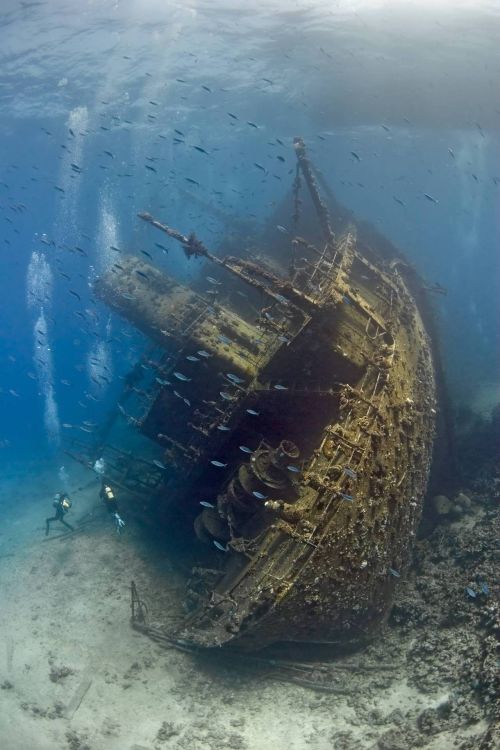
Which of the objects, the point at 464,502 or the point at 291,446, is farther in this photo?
the point at 464,502

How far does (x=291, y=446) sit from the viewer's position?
10.1 metres

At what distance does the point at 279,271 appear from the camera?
20109mm

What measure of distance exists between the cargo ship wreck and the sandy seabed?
83 cm

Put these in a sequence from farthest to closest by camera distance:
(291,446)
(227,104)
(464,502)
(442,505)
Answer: (227,104), (442,505), (464,502), (291,446)

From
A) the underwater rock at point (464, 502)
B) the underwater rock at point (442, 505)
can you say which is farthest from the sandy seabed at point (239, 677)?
the underwater rock at point (442, 505)

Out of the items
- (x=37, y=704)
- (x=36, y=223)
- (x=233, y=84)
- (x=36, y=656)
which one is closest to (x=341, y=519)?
(x=37, y=704)

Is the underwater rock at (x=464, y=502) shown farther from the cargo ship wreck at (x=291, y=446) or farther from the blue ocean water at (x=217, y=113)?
the blue ocean water at (x=217, y=113)

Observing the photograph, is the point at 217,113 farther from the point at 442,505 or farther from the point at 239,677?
the point at 239,677

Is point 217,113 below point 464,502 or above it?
above

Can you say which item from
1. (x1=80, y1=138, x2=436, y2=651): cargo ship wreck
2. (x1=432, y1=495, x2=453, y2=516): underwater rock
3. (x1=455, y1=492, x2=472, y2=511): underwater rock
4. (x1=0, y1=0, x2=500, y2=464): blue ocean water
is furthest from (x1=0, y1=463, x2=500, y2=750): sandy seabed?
(x1=0, y1=0, x2=500, y2=464): blue ocean water

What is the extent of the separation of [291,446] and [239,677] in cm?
502

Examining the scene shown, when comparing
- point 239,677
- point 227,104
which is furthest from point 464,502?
point 227,104

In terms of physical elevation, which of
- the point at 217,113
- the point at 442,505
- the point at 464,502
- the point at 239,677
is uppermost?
the point at 217,113

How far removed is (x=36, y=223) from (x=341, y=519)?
8796 cm
